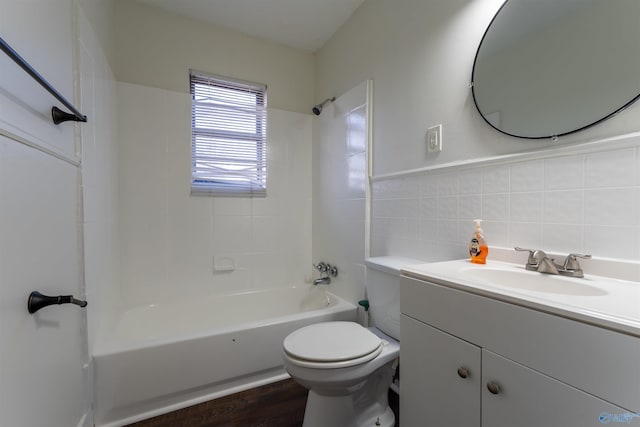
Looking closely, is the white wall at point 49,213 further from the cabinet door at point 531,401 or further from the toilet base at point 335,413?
the cabinet door at point 531,401

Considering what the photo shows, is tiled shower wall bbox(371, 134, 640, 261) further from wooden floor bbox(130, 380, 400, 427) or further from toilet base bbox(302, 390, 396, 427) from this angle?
wooden floor bbox(130, 380, 400, 427)

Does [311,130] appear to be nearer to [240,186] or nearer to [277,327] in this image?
[240,186]

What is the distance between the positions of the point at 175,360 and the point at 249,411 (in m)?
0.47

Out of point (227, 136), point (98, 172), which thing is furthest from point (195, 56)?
point (98, 172)

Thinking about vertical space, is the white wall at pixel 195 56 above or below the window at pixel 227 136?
above

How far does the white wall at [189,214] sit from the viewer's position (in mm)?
1956

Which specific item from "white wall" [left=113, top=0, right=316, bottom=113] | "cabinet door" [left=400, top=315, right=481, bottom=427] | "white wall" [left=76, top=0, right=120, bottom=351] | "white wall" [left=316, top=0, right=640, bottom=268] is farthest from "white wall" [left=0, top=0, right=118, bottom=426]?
"white wall" [left=316, top=0, right=640, bottom=268]

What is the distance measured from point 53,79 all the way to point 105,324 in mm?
1256

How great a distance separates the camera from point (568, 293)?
2.74 ft

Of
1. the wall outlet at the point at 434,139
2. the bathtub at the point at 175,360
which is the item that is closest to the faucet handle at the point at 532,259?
the wall outlet at the point at 434,139

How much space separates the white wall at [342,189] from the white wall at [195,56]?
0.45 metres

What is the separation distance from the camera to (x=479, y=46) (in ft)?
3.87

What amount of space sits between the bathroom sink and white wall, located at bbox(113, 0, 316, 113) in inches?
81.9

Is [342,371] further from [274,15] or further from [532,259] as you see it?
[274,15]
